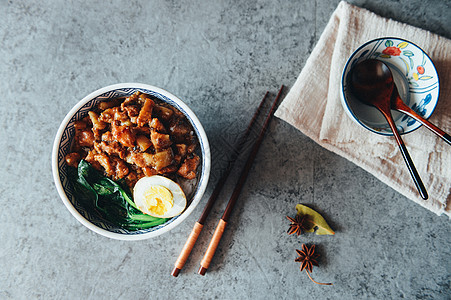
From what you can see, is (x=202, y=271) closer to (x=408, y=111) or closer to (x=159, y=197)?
(x=159, y=197)

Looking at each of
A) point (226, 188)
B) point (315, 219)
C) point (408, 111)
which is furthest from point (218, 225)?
point (408, 111)

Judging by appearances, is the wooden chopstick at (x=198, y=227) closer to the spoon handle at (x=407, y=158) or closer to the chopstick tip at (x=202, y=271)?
the chopstick tip at (x=202, y=271)

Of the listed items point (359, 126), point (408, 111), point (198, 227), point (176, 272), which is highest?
point (408, 111)

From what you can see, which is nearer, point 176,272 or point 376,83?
point 376,83

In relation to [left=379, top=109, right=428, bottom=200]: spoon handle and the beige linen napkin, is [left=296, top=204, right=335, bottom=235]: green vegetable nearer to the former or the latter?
the beige linen napkin

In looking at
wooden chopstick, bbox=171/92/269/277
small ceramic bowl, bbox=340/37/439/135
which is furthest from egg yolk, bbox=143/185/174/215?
small ceramic bowl, bbox=340/37/439/135

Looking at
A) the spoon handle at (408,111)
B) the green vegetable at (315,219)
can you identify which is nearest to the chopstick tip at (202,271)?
the green vegetable at (315,219)
